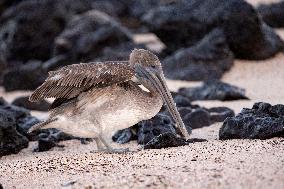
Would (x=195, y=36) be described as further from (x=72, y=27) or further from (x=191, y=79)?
(x=72, y=27)

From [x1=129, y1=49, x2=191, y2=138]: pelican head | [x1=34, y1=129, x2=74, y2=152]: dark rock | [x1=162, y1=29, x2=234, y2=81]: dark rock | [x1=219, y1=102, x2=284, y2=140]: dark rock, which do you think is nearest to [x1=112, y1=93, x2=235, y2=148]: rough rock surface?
[x1=129, y1=49, x2=191, y2=138]: pelican head

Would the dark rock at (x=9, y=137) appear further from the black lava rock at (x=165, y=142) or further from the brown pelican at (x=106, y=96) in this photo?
the black lava rock at (x=165, y=142)

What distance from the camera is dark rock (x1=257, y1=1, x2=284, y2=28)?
58.2 ft

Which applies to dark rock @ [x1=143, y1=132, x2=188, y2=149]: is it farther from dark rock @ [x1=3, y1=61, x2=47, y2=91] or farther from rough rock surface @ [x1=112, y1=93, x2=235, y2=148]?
dark rock @ [x1=3, y1=61, x2=47, y2=91]

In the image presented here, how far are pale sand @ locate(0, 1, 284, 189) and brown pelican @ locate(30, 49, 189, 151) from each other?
11.5 inches

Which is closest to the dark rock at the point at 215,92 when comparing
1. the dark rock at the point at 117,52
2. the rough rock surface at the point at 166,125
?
the rough rock surface at the point at 166,125

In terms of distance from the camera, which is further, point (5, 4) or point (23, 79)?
point (5, 4)

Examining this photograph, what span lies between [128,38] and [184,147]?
10301 mm

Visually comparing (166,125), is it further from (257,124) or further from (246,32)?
(246,32)

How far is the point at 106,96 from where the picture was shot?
616cm

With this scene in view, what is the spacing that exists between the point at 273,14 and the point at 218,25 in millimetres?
4436

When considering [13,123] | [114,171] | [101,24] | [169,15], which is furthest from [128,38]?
[114,171]

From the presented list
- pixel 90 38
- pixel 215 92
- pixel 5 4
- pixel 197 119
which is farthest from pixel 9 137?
pixel 5 4

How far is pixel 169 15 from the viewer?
582 inches
